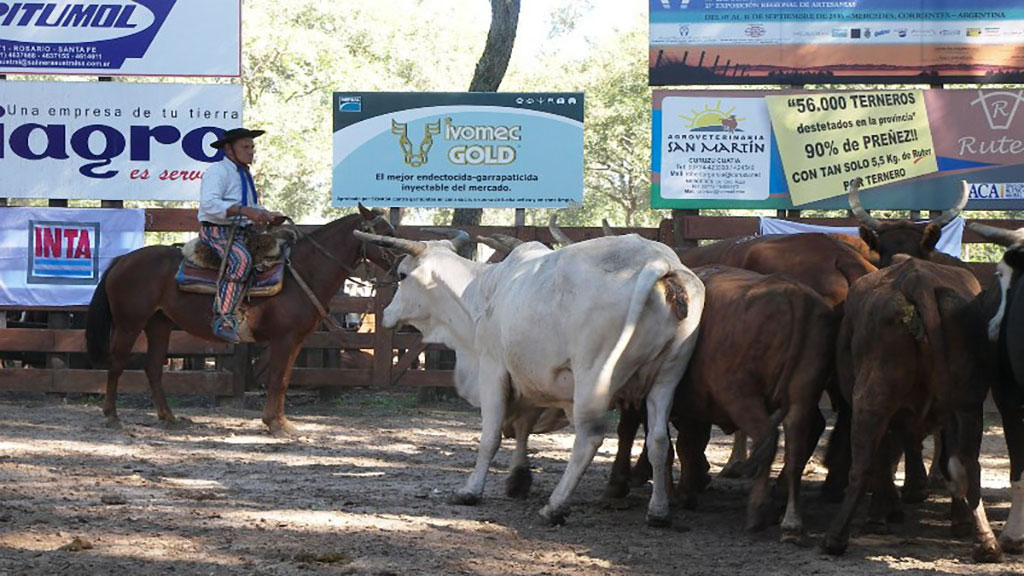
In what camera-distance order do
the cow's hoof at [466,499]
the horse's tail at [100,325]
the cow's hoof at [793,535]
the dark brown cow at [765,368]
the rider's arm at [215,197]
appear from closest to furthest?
1. the cow's hoof at [793,535]
2. the dark brown cow at [765,368]
3. the cow's hoof at [466,499]
4. the rider's arm at [215,197]
5. the horse's tail at [100,325]

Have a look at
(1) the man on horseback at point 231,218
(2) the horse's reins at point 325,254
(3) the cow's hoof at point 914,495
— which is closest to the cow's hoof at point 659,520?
(3) the cow's hoof at point 914,495

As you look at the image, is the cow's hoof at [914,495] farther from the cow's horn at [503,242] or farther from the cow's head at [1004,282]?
the cow's horn at [503,242]

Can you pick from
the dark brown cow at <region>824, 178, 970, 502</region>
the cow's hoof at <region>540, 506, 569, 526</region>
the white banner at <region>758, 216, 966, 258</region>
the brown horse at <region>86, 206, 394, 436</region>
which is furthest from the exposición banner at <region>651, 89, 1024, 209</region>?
the cow's hoof at <region>540, 506, 569, 526</region>

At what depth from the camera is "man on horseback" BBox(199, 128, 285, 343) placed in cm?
1230

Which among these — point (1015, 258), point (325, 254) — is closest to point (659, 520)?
point (1015, 258)

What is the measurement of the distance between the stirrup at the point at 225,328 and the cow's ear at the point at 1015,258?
7376 millimetres

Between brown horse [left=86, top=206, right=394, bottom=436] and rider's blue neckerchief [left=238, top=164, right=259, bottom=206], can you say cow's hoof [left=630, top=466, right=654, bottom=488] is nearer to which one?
brown horse [left=86, top=206, right=394, bottom=436]

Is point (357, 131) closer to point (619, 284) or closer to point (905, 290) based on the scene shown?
point (619, 284)

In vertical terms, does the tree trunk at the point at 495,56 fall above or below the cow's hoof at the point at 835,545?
above

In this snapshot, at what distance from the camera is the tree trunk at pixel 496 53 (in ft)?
59.6

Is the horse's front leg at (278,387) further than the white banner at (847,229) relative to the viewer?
No

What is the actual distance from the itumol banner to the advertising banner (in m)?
1.63

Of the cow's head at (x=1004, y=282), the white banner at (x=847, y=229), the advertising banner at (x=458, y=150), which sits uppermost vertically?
the advertising banner at (x=458, y=150)

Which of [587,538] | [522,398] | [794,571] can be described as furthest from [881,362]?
[522,398]
